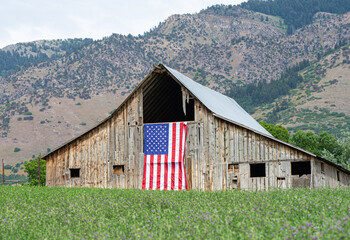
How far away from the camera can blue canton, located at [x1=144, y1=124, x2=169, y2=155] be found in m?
27.5

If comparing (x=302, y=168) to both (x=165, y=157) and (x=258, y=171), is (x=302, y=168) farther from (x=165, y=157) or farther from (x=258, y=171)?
(x=165, y=157)

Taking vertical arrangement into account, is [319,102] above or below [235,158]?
above

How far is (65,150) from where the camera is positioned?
2972 cm

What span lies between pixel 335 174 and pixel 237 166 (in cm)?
718

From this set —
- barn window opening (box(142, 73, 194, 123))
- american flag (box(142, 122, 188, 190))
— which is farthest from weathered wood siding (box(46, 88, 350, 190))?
barn window opening (box(142, 73, 194, 123))

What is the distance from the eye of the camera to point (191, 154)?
88.0 ft

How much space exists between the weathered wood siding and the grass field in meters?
6.22

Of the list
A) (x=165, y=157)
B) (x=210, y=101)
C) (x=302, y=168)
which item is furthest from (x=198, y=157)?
(x=302, y=168)

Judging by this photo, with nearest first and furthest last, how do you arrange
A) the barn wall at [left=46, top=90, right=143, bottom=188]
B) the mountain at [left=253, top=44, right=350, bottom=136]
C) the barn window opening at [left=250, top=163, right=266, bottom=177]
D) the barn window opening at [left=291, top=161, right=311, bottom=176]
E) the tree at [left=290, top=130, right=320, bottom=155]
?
the barn wall at [left=46, top=90, right=143, bottom=188] → the barn window opening at [left=291, top=161, right=311, bottom=176] → the barn window opening at [left=250, top=163, right=266, bottom=177] → the tree at [left=290, top=130, right=320, bottom=155] → the mountain at [left=253, top=44, right=350, bottom=136]

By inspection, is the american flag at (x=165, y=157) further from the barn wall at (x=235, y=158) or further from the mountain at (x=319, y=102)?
the mountain at (x=319, y=102)

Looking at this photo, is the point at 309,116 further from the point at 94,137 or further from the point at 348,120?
the point at 94,137

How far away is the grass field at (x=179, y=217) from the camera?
1121 centimetres

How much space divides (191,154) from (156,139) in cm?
245

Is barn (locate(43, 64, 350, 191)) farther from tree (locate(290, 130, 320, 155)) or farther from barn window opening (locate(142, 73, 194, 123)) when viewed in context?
tree (locate(290, 130, 320, 155))
